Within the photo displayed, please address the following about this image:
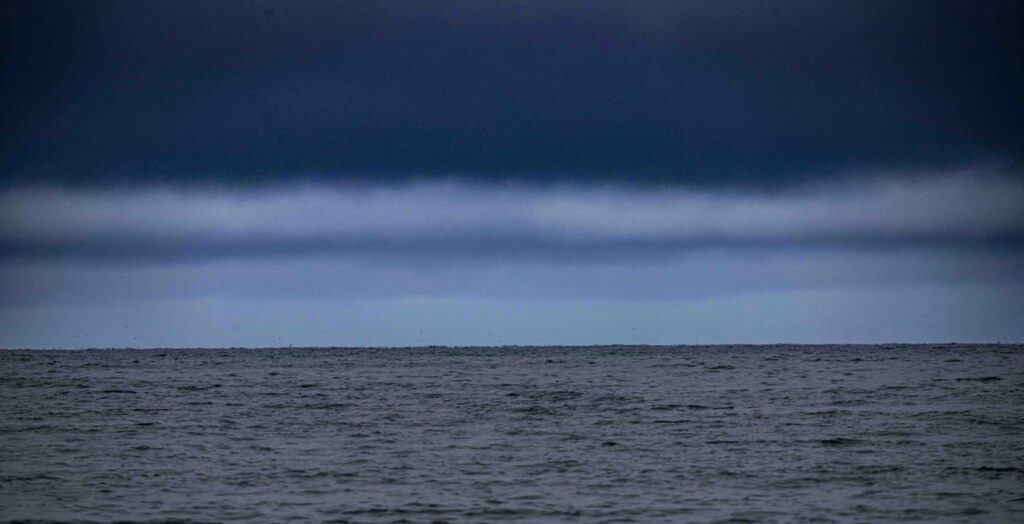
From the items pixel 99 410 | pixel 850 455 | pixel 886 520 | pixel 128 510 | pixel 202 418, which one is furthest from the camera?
pixel 99 410

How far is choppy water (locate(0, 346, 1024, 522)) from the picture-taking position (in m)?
29.8

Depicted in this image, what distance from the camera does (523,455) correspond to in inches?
1554

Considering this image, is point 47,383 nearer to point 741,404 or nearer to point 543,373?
point 543,373

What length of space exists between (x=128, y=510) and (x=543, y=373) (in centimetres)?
7532

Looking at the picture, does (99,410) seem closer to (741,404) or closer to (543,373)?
(741,404)

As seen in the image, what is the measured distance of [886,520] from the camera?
27.8 meters

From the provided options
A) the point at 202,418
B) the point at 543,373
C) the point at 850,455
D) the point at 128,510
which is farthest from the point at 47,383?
the point at 850,455

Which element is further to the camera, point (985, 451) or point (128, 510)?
point (985, 451)

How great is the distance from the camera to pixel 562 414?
5534 cm

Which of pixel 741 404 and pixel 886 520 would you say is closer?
pixel 886 520

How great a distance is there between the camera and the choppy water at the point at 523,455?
2977cm

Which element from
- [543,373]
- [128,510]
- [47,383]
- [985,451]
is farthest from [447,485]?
[543,373]

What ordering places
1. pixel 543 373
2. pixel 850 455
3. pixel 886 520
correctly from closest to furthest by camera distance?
1. pixel 886 520
2. pixel 850 455
3. pixel 543 373

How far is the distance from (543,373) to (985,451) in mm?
66726
